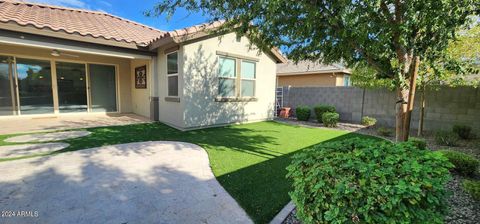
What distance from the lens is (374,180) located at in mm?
1669

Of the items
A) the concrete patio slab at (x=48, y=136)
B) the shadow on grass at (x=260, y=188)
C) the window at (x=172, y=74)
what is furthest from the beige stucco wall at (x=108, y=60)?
the shadow on grass at (x=260, y=188)

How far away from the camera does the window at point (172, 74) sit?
7.79 metres

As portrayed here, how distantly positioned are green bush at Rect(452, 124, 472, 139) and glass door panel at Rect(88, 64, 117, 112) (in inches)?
552

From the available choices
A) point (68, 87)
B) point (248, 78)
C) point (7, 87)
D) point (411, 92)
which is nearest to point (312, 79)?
Result: point (248, 78)

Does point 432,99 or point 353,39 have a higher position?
point 353,39

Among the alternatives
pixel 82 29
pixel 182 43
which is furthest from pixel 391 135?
pixel 82 29

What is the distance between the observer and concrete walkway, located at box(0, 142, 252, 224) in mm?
2654

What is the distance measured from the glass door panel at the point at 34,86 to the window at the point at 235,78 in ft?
24.4

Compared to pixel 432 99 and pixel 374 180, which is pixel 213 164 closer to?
pixel 374 180

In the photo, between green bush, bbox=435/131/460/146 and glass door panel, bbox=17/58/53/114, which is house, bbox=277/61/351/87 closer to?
green bush, bbox=435/131/460/146

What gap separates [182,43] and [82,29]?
10.6 ft

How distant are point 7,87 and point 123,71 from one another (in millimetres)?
4224

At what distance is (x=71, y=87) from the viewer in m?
9.91

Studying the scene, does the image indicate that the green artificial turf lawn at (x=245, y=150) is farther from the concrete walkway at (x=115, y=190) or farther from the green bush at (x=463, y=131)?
the green bush at (x=463, y=131)
